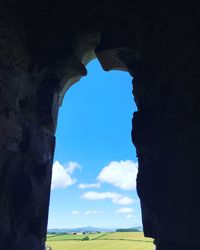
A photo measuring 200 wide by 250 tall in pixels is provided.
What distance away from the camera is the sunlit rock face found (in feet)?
10.7

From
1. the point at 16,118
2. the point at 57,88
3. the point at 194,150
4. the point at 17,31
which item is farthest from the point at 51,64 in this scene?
the point at 194,150

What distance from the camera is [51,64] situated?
5152mm

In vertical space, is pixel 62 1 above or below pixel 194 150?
above

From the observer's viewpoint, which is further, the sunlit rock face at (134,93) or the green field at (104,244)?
the green field at (104,244)

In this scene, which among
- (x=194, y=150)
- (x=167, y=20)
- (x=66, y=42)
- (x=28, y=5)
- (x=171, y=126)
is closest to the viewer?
(x=194, y=150)

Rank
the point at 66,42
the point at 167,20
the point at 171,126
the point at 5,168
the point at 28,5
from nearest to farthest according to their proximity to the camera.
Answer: the point at 171,126 → the point at 167,20 → the point at 5,168 → the point at 66,42 → the point at 28,5

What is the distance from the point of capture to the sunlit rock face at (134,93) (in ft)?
10.7

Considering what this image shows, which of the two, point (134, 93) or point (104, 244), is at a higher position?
point (134, 93)

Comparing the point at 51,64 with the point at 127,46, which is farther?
the point at 51,64

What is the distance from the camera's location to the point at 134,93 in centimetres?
423

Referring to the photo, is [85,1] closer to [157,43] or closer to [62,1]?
[62,1]

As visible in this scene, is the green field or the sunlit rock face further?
the green field

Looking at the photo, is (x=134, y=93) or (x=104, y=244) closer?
(x=134, y=93)

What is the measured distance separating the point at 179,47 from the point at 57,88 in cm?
226
